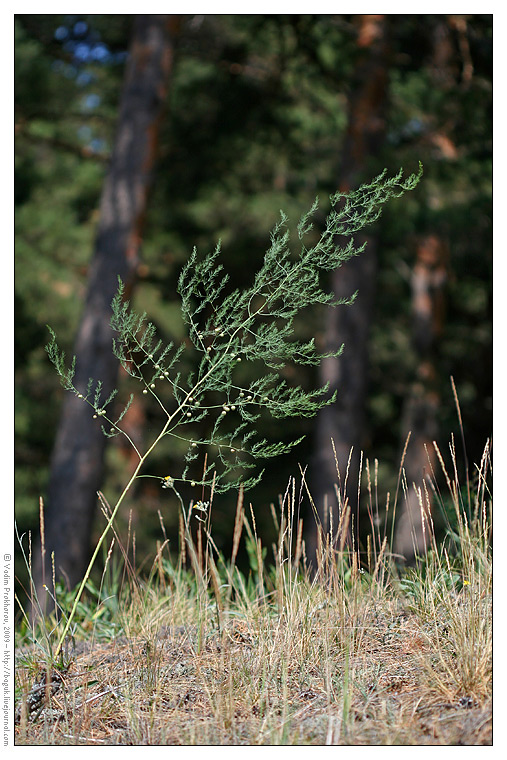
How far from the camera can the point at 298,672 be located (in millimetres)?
2559

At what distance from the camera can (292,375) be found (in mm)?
11742

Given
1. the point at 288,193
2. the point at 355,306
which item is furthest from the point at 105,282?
the point at 288,193

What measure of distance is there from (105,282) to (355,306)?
2.42 m

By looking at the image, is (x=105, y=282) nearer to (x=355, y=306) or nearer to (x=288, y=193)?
(x=355, y=306)

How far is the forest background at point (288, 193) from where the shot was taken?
695 centimetres

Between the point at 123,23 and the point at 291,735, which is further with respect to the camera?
the point at 123,23

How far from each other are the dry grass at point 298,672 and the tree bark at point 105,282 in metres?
2.52

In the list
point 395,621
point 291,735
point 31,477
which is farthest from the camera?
point 31,477

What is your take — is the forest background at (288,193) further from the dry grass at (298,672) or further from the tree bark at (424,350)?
the dry grass at (298,672)

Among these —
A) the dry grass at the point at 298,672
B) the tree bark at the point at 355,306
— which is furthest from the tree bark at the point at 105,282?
the dry grass at the point at 298,672

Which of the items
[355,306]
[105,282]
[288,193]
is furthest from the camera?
[288,193]
